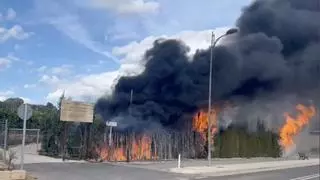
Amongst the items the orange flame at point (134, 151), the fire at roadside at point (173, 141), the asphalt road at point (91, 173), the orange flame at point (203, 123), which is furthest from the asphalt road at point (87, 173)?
the orange flame at point (203, 123)

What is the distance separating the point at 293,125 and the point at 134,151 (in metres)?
23.7

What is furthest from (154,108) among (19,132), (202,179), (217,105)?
(202,179)

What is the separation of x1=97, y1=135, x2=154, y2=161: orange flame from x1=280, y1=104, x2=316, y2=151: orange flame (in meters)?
19.0

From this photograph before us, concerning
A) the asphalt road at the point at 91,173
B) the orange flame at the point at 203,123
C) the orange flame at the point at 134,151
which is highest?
the orange flame at the point at 203,123

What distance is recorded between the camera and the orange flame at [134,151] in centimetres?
3324

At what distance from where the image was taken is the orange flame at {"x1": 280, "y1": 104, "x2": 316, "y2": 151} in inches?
1940

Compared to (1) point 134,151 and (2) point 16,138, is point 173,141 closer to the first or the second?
(1) point 134,151

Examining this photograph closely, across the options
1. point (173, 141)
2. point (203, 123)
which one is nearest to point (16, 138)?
point (173, 141)

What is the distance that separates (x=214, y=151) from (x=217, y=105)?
644 centimetres

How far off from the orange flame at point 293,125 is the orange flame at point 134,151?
18953 millimetres

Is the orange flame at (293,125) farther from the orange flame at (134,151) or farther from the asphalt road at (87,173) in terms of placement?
the asphalt road at (87,173)

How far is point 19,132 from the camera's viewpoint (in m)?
35.8

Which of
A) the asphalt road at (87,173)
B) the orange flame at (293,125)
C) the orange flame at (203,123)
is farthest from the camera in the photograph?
the orange flame at (293,125)

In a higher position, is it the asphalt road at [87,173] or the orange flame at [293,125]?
the orange flame at [293,125]
